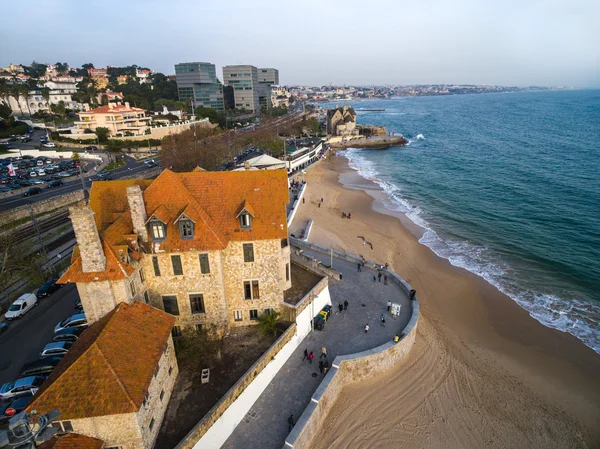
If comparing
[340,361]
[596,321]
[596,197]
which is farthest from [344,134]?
[340,361]

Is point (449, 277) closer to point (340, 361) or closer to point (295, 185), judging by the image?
point (340, 361)

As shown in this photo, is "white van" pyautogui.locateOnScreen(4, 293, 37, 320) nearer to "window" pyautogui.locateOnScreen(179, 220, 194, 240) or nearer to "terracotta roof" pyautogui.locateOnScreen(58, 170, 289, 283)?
"terracotta roof" pyautogui.locateOnScreen(58, 170, 289, 283)

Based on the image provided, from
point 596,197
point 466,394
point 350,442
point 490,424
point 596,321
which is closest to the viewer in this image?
point 350,442

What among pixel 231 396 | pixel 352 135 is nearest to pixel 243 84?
pixel 352 135

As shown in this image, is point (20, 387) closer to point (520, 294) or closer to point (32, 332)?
point (32, 332)

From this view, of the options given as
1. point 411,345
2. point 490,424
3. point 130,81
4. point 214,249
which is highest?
point 130,81

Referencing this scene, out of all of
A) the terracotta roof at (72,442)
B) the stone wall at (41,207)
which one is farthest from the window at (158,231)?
the stone wall at (41,207)

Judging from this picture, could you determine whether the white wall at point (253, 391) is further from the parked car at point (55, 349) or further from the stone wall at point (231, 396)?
the parked car at point (55, 349)

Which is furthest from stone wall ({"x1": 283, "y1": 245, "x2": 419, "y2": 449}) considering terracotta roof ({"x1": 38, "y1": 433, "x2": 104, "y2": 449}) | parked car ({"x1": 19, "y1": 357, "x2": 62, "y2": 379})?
parked car ({"x1": 19, "y1": 357, "x2": 62, "y2": 379})
